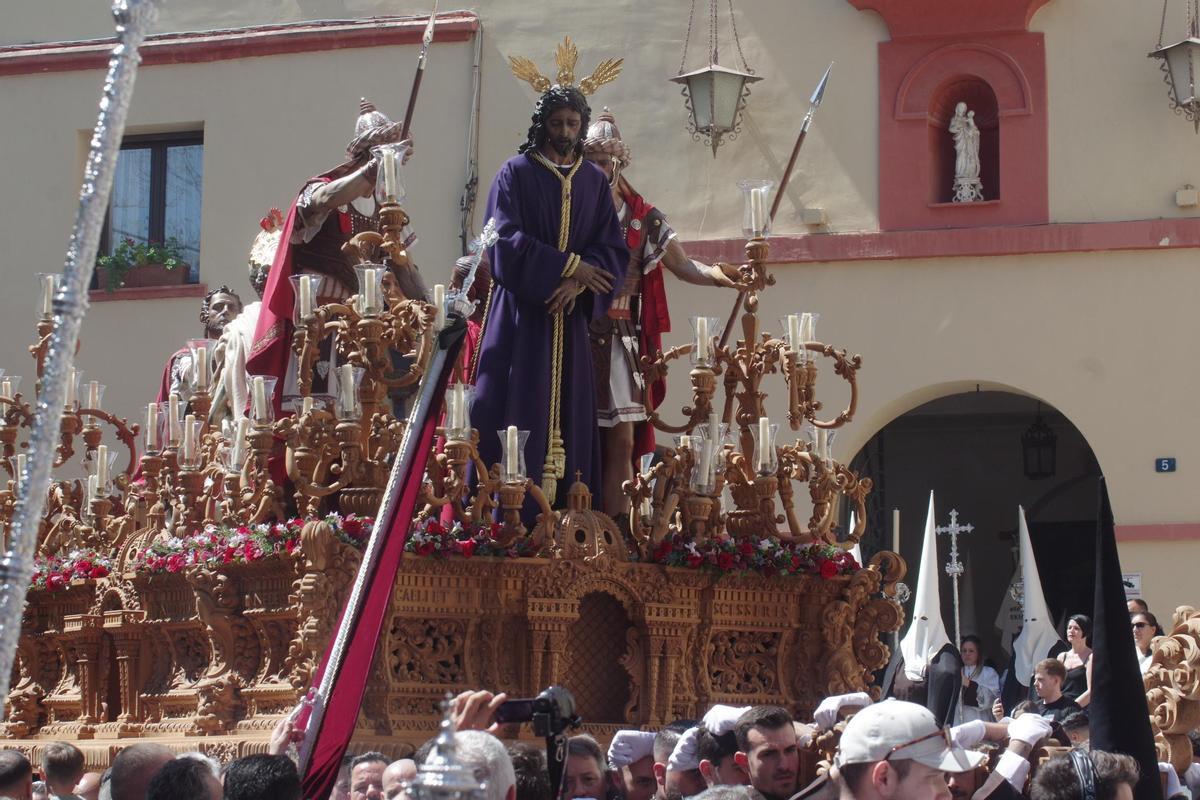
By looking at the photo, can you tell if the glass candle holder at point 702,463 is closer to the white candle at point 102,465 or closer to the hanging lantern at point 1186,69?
the white candle at point 102,465

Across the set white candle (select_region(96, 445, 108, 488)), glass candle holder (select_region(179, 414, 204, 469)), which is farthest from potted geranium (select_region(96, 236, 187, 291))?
glass candle holder (select_region(179, 414, 204, 469))

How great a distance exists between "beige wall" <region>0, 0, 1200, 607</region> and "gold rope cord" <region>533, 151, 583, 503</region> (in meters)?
7.23

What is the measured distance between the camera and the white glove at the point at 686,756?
6734mm

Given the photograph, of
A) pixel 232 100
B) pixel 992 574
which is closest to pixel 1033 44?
pixel 992 574

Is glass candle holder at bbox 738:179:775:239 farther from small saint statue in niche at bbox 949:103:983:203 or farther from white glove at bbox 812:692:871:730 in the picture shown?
small saint statue in niche at bbox 949:103:983:203

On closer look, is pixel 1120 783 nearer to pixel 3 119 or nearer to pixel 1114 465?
pixel 1114 465

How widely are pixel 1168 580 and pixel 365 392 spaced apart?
8857 mm

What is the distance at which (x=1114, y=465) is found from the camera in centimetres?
1644

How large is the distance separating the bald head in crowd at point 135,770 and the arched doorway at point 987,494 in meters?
13.5

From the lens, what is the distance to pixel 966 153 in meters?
17.1

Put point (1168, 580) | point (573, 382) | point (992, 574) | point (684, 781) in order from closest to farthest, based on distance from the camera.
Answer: point (684, 781) → point (573, 382) → point (1168, 580) → point (992, 574)

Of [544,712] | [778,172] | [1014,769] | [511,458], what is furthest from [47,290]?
[778,172]

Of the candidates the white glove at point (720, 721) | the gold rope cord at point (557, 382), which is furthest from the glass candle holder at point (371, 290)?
the white glove at point (720, 721)

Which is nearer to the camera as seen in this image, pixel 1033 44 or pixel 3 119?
pixel 1033 44
